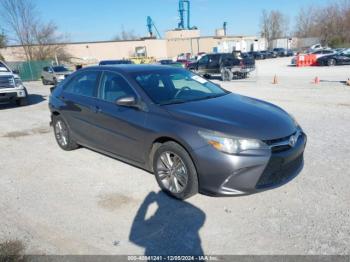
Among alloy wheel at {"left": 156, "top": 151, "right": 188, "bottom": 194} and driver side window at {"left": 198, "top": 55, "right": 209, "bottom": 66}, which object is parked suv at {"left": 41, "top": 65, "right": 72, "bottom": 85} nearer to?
driver side window at {"left": 198, "top": 55, "right": 209, "bottom": 66}

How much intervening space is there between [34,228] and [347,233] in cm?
325

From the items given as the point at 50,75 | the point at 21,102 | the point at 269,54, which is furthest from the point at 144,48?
the point at 21,102

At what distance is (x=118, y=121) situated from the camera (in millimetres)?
4383

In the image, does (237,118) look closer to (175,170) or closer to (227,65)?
(175,170)

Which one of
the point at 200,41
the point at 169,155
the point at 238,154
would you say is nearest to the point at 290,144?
the point at 238,154

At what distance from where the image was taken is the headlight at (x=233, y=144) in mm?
3308

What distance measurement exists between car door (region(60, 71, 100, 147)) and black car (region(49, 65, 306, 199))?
2 centimetres

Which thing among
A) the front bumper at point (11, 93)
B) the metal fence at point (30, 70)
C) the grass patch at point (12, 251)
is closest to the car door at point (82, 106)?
the grass patch at point (12, 251)

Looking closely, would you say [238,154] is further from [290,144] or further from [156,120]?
[156,120]

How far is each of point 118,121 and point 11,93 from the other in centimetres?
895

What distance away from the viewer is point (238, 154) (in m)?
3.28

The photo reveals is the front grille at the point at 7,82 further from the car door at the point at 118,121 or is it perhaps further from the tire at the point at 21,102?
the car door at the point at 118,121

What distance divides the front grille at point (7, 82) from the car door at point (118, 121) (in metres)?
8.25

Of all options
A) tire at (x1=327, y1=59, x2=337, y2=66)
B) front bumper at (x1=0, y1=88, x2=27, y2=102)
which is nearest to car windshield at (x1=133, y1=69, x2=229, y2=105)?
front bumper at (x1=0, y1=88, x2=27, y2=102)
